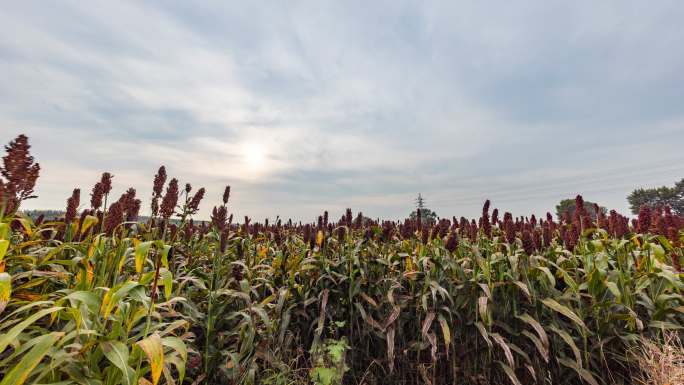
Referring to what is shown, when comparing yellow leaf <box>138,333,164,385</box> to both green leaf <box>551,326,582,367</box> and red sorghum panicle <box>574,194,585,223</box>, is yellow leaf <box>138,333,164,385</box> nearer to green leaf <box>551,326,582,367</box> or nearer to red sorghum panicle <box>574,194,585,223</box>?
green leaf <box>551,326,582,367</box>

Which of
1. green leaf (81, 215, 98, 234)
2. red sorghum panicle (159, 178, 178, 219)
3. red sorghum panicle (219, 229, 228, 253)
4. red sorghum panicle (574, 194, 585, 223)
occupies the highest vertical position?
red sorghum panicle (574, 194, 585, 223)

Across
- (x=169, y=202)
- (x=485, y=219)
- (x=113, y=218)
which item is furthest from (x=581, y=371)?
(x=113, y=218)

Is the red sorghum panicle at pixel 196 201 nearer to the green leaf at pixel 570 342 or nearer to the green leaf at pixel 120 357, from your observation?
the green leaf at pixel 120 357

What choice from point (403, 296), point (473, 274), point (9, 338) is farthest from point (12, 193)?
point (473, 274)

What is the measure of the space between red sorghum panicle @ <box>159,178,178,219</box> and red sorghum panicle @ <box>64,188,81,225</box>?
984 mm

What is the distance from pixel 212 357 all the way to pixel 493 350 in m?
2.55

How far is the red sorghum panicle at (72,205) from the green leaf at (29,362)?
167 centimetres

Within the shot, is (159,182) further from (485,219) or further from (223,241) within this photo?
(485,219)

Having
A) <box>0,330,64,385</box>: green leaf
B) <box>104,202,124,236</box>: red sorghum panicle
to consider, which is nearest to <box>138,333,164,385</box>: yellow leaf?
<box>0,330,64,385</box>: green leaf

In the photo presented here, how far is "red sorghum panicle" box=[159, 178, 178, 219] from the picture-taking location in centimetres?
262

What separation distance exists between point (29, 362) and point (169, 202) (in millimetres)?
1317

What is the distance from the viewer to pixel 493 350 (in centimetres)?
299

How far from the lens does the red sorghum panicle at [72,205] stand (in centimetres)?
294

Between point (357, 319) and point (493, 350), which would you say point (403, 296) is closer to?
point (357, 319)
